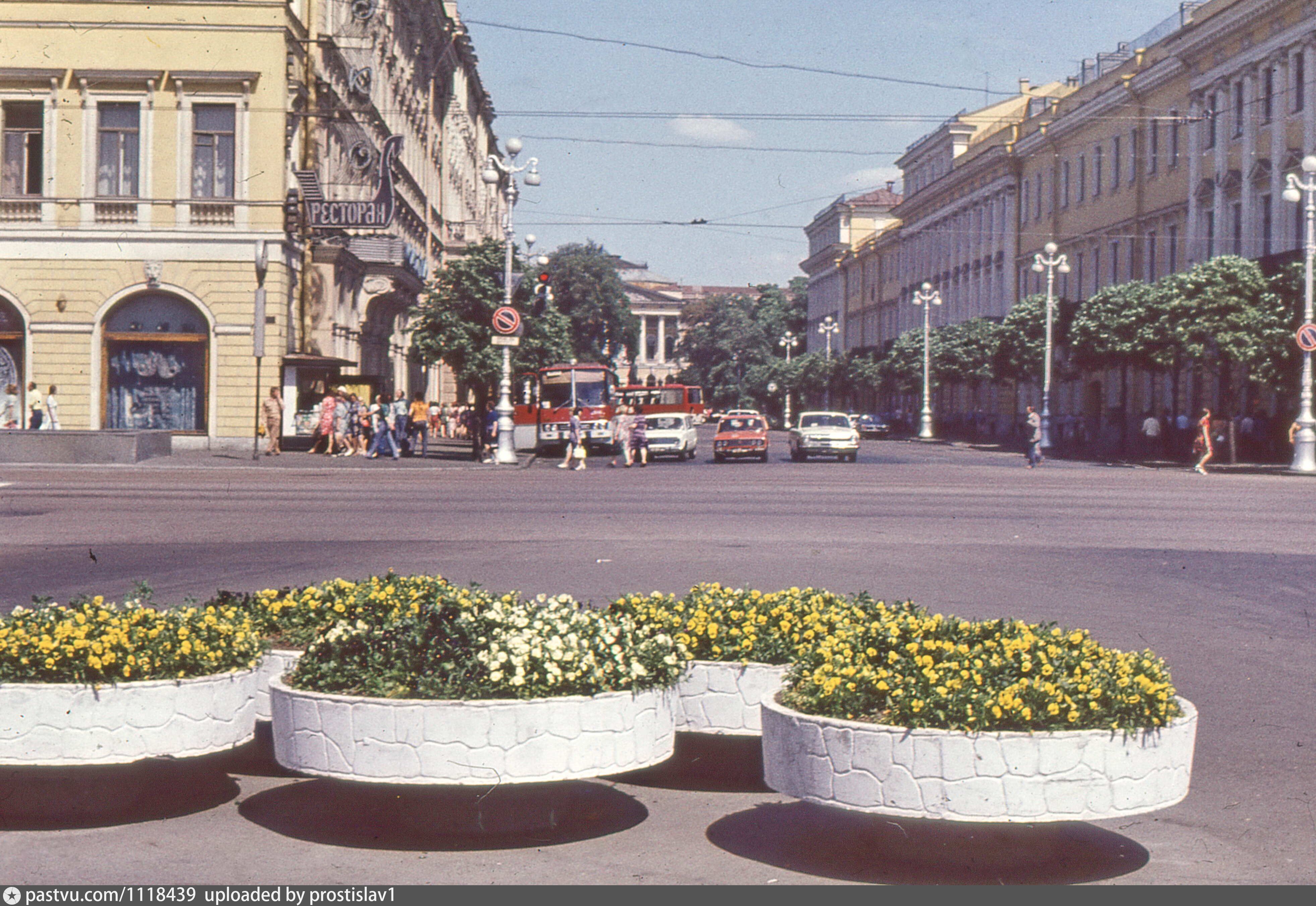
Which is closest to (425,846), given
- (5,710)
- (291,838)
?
(291,838)

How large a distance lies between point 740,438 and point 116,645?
4226cm

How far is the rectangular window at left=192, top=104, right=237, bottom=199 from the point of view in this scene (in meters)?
39.7

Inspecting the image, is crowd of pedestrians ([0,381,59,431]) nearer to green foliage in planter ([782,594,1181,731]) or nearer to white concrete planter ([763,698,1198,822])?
green foliage in planter ([782,594,1181,731])

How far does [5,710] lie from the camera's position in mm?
5828

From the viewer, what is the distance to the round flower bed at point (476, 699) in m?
5.54

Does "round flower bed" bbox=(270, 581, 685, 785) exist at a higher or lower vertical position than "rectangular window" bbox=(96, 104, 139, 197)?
lower

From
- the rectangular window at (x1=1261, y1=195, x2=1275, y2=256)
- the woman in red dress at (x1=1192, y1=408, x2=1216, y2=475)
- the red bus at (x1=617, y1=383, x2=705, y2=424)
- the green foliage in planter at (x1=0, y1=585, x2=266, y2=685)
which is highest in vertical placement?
the rectangular window at (x1=1261, y1=195, x2=1275, y2=256)

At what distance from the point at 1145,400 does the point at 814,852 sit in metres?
58.6

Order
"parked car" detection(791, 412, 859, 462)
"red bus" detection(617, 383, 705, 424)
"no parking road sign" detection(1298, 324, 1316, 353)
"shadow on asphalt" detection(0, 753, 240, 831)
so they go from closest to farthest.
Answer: "shadow on asphalt" detection(0, 753, 240, 831) < "no parking road sign" detection(1298, 324, 1316, 353) < "parked car" detection(791, 412, 859, 462) < "red bus" detection(617, 383, 705, 424)

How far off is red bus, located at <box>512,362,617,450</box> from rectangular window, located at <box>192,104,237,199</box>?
13.1 metres

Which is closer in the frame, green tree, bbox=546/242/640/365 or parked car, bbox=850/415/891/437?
parked car, bbox=850/415/891/437

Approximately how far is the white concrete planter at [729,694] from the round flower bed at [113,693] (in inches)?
67.5

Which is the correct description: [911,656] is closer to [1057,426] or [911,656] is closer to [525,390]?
[525,390]

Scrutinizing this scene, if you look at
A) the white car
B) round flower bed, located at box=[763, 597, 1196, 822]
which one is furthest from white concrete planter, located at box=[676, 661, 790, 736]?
the white car
